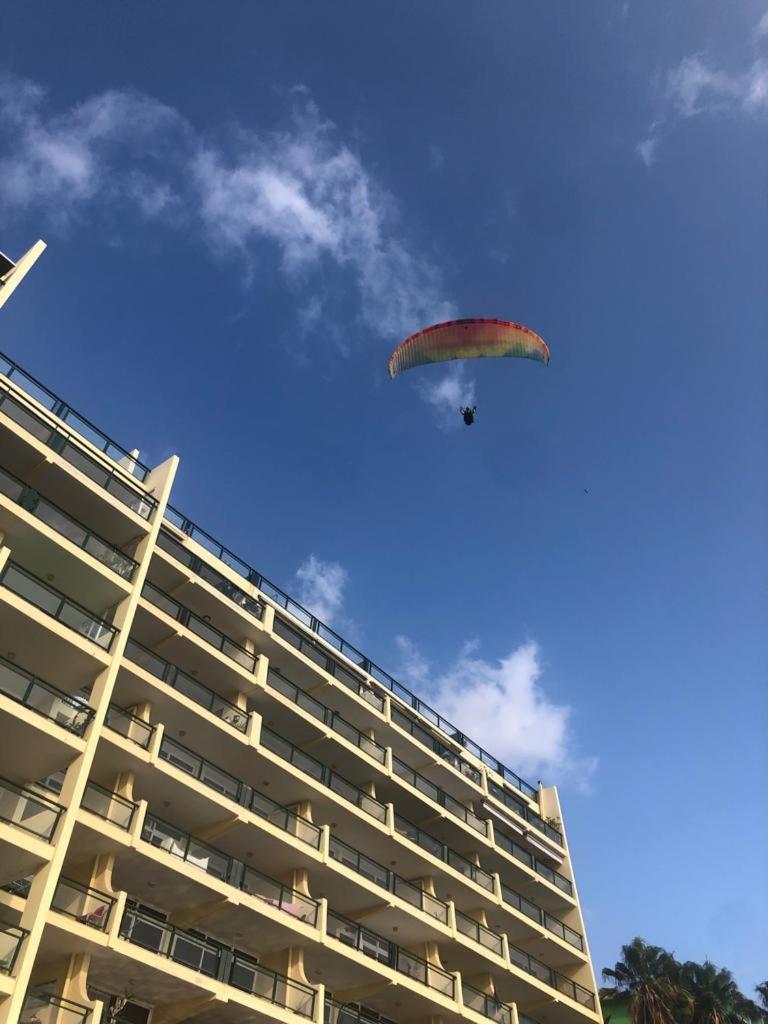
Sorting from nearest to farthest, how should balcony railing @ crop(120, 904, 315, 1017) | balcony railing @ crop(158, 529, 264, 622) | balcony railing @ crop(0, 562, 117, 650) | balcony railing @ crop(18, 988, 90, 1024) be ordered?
balcony railing @ crop(18, 988, 90, 1024) → balcony railing @ crop(120, 904, 315, 1017) → balcony railing @ crop(0, 562, 117, 650) → balcony railing @ crop(158, 529, 264, 622)

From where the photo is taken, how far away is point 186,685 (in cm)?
2853

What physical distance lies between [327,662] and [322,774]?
5.47m

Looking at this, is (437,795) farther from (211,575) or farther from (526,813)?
(211,575)

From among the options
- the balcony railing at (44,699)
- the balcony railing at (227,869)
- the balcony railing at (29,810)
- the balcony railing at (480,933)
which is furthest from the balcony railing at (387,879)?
the balcony railing at (29,810)

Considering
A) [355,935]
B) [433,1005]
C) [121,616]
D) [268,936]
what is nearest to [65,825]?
[121,616]

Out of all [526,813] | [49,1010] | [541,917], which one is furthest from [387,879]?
[526,813]

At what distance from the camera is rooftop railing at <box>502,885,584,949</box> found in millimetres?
38844

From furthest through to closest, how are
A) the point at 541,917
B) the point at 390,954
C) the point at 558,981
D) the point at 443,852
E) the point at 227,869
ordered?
the point at 541,917 → the point at 558,981 → the point at 443,852 → the point at 390,954 → the point at 227,869

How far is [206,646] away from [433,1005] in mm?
15400

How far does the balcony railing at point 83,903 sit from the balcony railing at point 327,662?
14.2 metres

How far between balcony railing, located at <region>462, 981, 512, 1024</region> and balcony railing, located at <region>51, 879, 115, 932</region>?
1754 centimetres

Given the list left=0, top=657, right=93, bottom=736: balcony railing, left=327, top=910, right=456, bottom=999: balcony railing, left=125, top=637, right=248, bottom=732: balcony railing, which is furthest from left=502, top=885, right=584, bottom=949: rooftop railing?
left=0, top=657, right=93, bottom=736: balcony railing

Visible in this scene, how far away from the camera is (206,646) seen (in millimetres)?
29016

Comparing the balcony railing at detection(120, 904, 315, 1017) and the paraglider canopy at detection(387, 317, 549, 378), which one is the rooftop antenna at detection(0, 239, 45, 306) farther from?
the balcony railing at detection(120, 904, 315, 1017)
